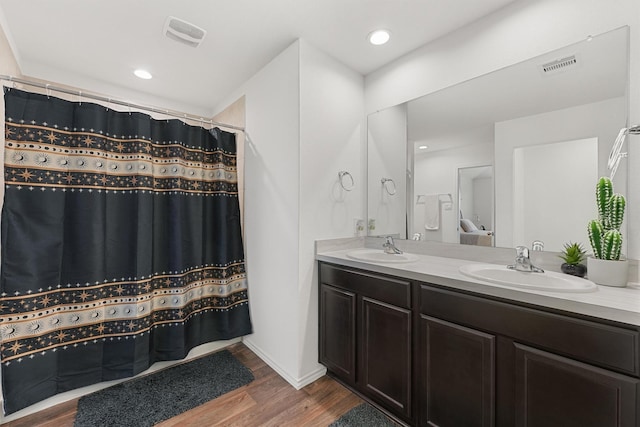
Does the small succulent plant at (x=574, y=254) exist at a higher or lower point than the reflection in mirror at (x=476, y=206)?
lower

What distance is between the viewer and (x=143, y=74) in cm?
239

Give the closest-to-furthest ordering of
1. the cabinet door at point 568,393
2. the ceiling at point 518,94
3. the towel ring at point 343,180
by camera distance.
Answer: the cabinet door at point 568,393 < the ceiling at point 518,94 < the towel ring at point 343,180

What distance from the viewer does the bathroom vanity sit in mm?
928

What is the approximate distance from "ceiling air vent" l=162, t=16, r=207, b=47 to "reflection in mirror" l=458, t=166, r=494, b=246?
2.06 meters

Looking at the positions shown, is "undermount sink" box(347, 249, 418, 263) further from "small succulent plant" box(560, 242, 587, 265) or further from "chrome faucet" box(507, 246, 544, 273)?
"small succulent plant" box(560, 242, 587, 265)

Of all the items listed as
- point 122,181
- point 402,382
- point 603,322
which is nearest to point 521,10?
point 603,322

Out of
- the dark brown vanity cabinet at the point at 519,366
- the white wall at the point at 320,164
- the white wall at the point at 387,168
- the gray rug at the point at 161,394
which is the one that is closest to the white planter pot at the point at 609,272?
the dark brown vanity cabinet at the point at 519,366

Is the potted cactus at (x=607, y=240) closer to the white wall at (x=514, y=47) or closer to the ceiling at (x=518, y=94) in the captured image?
the white wall at (x=514, y=47)

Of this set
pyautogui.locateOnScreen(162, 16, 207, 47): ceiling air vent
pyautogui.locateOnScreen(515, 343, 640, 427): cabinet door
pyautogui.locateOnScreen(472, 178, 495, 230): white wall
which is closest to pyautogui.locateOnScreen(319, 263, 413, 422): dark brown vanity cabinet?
pyautogui.locateOnScreen(515, 343, 640, 427): cabinet door

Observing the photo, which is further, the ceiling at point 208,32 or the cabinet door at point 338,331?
the cabinet door at point 338,331

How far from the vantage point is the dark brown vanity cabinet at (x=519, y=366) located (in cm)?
91

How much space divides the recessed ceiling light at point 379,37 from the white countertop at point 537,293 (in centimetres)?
155

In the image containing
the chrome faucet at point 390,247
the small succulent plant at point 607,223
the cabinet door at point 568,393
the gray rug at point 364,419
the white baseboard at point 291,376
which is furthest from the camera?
the chrome faucet at point 390,247

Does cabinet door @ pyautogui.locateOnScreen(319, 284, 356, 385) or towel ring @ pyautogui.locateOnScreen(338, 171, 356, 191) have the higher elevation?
towel ring @ pyautogui.locateOnScreen(338, 171, 356, 191)
